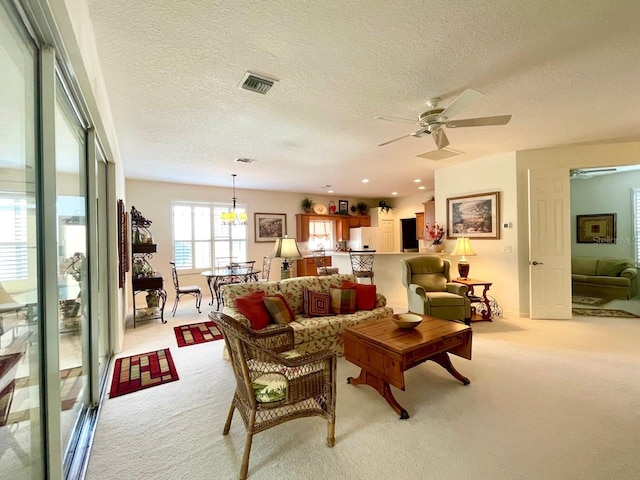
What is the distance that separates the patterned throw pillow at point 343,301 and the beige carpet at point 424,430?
27.3 inches

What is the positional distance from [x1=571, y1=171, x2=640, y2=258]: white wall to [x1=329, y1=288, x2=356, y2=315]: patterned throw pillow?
639cm

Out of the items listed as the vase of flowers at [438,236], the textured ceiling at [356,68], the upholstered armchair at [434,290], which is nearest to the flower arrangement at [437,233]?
the vase of flowers at [438,236]

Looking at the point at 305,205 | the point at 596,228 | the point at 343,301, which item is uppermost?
the point at 305,205

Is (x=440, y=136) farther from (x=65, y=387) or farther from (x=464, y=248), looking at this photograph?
(x=65, y=387)

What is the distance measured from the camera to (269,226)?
7.75 m

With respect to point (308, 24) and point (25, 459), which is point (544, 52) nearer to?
point (308, 24)

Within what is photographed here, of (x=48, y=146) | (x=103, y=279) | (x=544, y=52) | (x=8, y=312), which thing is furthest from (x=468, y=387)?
(x=103, y=279)

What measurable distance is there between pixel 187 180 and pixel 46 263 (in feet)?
17.9

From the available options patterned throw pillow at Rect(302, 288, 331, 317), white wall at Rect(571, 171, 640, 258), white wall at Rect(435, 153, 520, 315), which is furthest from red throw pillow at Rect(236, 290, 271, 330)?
white wall at Rect(571, 171, 640, 258)

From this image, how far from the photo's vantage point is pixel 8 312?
974mm

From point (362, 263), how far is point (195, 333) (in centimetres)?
318

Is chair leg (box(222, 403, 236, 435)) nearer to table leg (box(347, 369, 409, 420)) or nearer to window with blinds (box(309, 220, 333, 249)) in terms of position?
table leg (box(347, 369, 409, 420))

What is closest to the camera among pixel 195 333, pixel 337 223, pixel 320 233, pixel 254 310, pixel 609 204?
pixel 254 310

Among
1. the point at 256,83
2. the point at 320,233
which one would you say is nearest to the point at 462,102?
the point at 256,83
